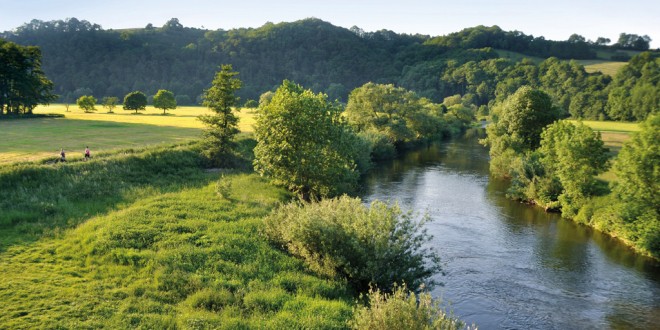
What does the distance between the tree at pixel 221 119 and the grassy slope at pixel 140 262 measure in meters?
11.5

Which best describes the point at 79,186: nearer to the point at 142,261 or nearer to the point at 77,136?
the point at 142,261

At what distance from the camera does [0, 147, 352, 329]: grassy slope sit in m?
16.1

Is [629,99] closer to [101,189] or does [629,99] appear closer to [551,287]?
[551,287]

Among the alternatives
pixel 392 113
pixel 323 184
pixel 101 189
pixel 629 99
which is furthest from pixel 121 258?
pixel 629 99

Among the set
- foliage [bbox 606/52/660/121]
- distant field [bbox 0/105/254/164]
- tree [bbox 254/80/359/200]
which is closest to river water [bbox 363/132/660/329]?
tree [bbox 254/80/359/200]

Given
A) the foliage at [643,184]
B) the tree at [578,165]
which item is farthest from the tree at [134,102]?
the foliage at [643,184]

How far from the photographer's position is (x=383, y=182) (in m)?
51.2

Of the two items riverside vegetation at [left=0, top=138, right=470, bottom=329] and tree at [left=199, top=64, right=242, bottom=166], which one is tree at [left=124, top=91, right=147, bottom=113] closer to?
tree at [left=199, top=64, right=242, bottom=166]

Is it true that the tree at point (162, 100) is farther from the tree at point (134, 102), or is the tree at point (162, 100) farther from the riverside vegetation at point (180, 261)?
the riverside vegetation at point (180, 261)

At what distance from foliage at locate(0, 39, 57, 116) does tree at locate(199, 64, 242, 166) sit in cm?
5011

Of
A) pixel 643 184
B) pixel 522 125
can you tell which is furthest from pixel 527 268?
pixel 522 125

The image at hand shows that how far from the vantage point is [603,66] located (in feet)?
567

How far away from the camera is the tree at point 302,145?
116 ft

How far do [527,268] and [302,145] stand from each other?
733 inches
